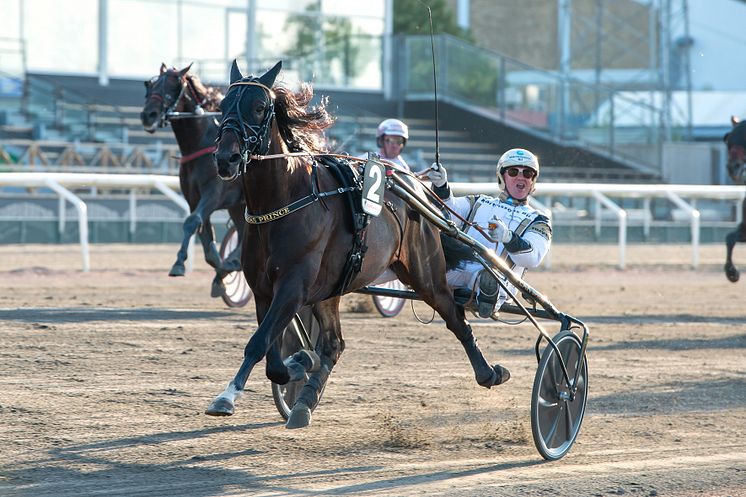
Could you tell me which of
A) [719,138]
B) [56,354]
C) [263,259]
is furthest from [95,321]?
[719,138]

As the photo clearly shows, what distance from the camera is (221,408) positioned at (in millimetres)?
4938

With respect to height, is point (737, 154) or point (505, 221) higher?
point (737, 154)

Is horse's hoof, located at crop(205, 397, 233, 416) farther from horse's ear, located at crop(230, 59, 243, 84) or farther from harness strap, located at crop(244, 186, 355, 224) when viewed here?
horse's ear, located at crop(230, 59, 243, 84)

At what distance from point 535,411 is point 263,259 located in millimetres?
1348

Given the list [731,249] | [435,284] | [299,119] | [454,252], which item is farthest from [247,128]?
[731,249]

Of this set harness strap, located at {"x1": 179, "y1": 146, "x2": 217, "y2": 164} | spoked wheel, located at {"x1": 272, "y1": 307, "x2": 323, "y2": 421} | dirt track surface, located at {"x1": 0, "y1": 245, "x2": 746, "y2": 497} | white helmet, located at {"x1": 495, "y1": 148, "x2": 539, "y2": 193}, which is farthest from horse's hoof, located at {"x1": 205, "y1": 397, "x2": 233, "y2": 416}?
harness strap, located at {"x1": 179, "y1": 146, "x2": 217, "y2": 164}

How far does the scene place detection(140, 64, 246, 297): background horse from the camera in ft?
32.1

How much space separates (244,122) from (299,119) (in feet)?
1.70

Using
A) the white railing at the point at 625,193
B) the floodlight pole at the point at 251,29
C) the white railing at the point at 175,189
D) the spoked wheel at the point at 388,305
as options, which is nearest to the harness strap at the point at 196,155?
the spoked wheel at the point at 388,305

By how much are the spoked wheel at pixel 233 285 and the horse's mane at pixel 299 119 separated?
15.5 ft

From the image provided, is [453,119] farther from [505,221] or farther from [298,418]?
[298,418]

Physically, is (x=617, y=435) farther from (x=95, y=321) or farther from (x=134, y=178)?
(x=134, y=178)

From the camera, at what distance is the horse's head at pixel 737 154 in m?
12.7

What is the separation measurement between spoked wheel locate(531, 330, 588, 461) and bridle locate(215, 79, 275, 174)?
62.0 inches
